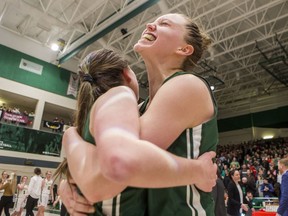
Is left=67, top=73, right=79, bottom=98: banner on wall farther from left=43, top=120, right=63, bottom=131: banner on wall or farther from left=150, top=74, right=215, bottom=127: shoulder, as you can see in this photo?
left=150, top=74, right=215, bottom=127: shoulder

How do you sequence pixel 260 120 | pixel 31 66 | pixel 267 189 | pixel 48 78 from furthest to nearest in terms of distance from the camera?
pixel 260 120 < pixel 48 78 < pixel 31 66 < pixel 267 189

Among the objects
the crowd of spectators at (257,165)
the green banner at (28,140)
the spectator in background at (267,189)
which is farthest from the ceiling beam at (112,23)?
the spectator in background at (267,189)

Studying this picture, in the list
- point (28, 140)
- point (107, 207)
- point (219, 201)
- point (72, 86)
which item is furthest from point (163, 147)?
point (72, 86)

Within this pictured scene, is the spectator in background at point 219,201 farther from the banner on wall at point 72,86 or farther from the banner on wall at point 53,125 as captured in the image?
the banner on wall at point 72,86

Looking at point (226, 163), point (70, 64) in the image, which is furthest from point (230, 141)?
point (70, 64)

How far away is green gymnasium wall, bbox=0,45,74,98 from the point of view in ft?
50.5

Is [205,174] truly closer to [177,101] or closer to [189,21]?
[177,101]

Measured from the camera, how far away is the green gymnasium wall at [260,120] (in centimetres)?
Answer: 2047

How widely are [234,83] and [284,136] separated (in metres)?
5.19

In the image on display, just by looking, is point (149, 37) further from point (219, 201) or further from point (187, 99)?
point (219, 201)

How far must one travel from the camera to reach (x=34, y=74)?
16.4 m

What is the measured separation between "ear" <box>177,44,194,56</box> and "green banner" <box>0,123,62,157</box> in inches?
564

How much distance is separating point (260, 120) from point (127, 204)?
22.5 m

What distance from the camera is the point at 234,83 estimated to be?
20516 millimetres
